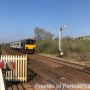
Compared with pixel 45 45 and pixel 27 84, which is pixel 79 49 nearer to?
pixel 45 45

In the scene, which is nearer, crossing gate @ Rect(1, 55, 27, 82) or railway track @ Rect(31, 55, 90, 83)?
crossing gate @ Rect(1, 55, 27, 82)

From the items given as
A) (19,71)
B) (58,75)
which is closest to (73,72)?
(58,75)

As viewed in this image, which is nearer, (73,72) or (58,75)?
(58,75)

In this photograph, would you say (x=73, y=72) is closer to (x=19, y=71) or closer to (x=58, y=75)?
(x=58, y=75)

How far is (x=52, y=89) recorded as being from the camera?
12594 millimetres

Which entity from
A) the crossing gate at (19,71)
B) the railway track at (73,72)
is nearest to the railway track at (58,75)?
the railway track at (73,72)

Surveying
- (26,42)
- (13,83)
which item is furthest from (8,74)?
(26,42)

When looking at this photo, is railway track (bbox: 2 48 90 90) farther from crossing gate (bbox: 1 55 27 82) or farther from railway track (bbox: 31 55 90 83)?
crossing gate (bbox: 1 55 27 82)

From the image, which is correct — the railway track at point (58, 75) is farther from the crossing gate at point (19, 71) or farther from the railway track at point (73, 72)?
the crossing gate at point (19, 71)

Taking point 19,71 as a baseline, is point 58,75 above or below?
below

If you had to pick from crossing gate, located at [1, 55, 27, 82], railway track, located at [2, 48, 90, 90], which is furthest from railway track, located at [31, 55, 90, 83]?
crossing gate, located at [1, 55, 27, 82]

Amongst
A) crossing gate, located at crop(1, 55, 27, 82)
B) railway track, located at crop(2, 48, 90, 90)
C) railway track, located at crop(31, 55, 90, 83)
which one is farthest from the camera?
railway track, located at crop(31, 55, 90, 83)

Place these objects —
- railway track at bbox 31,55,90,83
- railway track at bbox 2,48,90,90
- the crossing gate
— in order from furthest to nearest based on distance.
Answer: railway track at bbox 31,55,90,83, the crossing gate, railway track at bbox 2,48,90,90

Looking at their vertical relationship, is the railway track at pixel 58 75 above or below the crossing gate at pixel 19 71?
below
